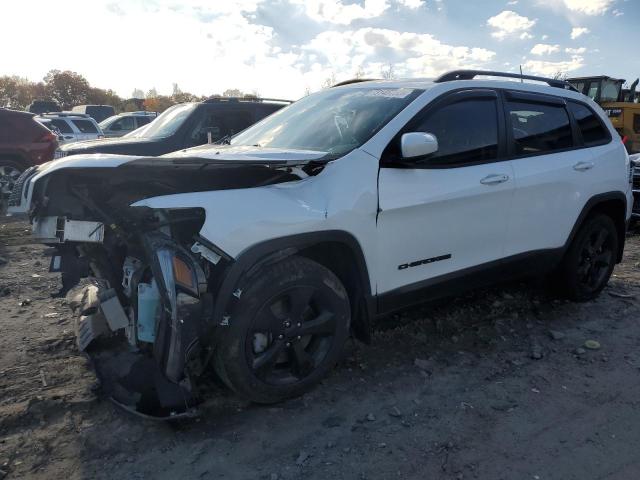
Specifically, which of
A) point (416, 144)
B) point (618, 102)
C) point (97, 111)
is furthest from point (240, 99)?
point (97, 111)

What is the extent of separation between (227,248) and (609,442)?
2.30m

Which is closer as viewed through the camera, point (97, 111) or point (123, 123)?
point (123, 123)

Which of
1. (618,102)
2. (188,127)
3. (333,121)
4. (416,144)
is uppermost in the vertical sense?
(618,102)

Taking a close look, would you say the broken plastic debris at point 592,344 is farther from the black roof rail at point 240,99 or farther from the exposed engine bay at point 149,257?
the black roof rail at point 240,99

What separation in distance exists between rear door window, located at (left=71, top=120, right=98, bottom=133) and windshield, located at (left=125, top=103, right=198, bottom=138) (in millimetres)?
9072

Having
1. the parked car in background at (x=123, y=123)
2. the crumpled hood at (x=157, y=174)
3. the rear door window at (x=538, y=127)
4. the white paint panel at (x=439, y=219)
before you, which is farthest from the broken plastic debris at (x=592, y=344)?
the parked car in background at (x=123, y=123)

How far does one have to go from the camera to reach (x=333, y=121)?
→ 12.1ft

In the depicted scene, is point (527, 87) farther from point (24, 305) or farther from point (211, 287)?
point (24, 305)

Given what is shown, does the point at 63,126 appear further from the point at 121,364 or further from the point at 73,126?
the point at 121,364

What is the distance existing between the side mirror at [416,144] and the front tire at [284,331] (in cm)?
87

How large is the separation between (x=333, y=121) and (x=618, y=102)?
15.0m

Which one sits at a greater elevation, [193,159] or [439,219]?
[193,159]

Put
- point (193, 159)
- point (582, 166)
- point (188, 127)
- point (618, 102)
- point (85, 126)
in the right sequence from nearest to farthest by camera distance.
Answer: point (193, 159) → point (582, 166) → point (188, 127) → point (618, 102) → point (85, 126)

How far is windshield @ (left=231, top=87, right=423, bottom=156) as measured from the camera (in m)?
3.41
